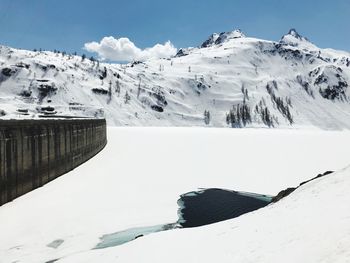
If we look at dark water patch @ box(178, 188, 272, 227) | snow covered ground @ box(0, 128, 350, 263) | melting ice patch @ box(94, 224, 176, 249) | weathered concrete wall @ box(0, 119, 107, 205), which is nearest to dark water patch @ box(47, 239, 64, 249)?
snow covered ground @ box(0, 128, 350, 263)

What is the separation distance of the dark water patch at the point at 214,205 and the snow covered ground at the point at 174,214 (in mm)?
977

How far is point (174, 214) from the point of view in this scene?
24641mm

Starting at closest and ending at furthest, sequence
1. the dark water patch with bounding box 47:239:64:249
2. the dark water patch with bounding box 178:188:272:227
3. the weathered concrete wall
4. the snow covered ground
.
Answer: the snow covered ground
the dark water patch with bounding box 47:239:64:249
the dark water patch with bounding box 178:188:272:227
the weathered concrete wall

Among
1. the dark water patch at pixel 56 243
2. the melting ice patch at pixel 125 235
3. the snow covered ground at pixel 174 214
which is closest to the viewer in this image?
the snow covered ground at pixel 174 214

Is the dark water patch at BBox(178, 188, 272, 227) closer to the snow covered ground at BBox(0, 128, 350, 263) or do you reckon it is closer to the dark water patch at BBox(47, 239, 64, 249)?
the snow covered ground at BBox(0, 128, 350, 263)

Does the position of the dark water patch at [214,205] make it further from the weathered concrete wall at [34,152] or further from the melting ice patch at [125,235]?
the weathered concrete wall at [34,152]

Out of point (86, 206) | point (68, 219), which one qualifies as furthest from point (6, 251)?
point (86, 206)

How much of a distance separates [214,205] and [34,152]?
588 inches

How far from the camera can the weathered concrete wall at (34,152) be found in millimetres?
26406

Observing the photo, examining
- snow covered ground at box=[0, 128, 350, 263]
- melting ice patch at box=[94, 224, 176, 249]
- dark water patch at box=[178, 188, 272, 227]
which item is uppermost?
snow covered ground at box=[0, 128, 350, 263]

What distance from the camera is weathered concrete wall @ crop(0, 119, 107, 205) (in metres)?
26.4

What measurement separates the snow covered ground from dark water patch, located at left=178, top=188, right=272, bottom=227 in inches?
38.5

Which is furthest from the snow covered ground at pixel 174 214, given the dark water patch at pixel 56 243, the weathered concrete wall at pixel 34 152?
the weathered concrete wall at pixel 34 152

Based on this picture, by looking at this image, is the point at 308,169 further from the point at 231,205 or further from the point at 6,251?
the point at 6,251
